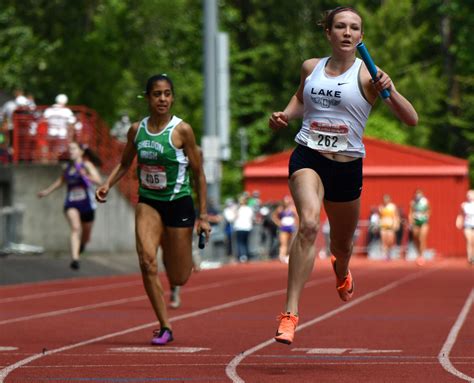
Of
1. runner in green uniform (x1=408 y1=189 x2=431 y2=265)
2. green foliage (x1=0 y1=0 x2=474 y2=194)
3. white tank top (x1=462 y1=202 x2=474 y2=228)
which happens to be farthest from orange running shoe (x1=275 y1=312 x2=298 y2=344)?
green foliage (x1=0 y1=0 x2=474 y2=194)

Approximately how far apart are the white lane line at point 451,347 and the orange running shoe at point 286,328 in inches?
40.6

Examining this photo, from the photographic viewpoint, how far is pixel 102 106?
55.2 metres

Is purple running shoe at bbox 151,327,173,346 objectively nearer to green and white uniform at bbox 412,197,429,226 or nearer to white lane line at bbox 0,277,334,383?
white lane line at bbox 0,277,334,383

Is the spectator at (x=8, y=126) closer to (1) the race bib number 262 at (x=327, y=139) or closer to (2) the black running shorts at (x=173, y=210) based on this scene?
(2) the black running shorts at (x=173, y=210)

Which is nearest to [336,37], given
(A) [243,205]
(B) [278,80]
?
Result: (A) [243,205]

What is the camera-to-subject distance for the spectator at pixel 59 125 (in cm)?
3180

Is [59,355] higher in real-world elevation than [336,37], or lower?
lower

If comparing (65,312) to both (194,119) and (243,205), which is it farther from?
(194,119)

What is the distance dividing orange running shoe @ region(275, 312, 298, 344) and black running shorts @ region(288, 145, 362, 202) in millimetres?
1051

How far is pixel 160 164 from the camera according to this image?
12195 mm

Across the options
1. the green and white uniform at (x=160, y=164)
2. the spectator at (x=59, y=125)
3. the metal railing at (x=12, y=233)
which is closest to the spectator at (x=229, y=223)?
the spectator at (x=59, y=125)

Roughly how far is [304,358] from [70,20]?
55.0 meters

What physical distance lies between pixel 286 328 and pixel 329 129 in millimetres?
1422

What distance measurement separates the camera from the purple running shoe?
12008 mm
